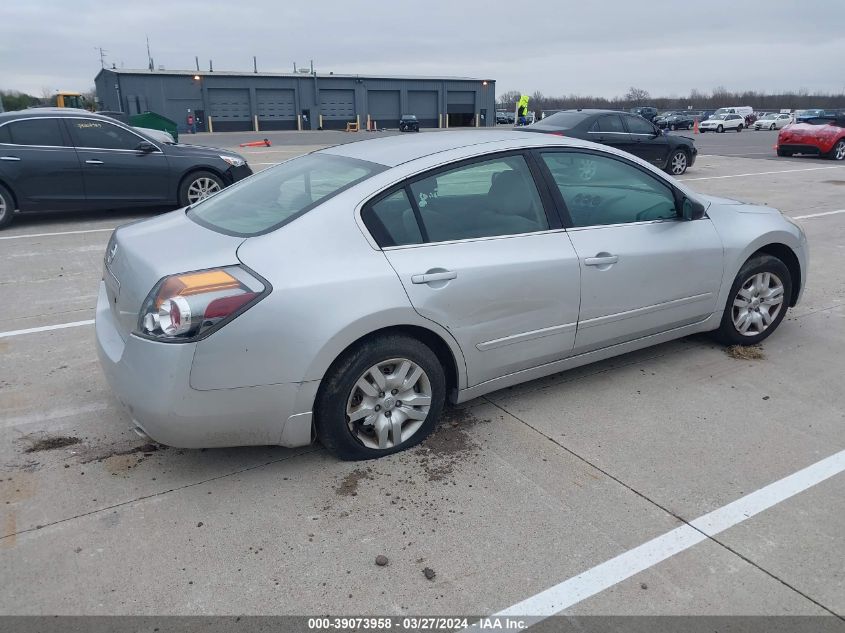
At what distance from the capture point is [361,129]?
5862cm

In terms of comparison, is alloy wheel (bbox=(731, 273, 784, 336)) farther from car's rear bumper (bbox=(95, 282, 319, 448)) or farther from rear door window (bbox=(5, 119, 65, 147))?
rear door window (bbox=(5, 119, 65, 147))

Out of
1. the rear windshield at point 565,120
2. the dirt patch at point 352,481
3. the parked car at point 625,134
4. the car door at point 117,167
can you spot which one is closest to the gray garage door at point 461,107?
the parked car at point 625,134

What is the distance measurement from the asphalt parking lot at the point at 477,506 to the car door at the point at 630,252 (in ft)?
1.49

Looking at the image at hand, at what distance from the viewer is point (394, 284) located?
3.14 metres

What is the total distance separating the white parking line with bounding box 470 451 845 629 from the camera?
2439mm

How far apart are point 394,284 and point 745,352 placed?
2958 mm

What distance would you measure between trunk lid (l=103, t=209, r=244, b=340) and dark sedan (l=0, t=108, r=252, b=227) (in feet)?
21.6

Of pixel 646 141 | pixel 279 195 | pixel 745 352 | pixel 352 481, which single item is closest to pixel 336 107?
pixel 646 141

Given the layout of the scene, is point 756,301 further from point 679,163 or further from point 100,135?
point 679,163

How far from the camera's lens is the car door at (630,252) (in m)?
3.85

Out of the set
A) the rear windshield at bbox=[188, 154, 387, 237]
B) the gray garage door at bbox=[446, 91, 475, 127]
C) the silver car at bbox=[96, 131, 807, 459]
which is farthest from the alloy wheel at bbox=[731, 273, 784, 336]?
the gray garage door at bbox=[446, 91, 475, 127]

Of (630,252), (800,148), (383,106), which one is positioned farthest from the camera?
(383,106)

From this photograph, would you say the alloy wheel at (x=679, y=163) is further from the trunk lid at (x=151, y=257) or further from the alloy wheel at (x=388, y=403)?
the trunk lid at (x=151, y=257)

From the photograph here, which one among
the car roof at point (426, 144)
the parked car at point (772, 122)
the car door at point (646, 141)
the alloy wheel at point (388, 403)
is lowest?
the parked car at point (772, 122)
